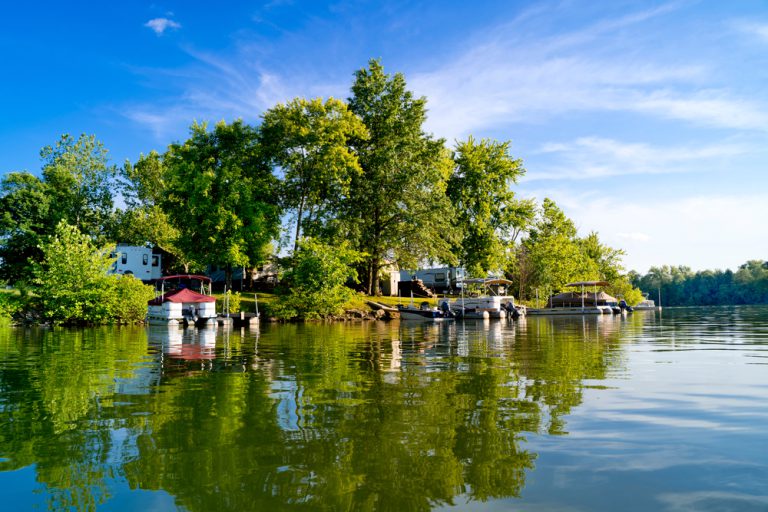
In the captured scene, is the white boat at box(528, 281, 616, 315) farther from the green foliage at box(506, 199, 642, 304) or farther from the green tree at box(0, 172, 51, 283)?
the green tree at box(0, 172, 51, 283)

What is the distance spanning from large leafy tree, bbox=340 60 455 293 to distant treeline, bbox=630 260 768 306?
12330 cm

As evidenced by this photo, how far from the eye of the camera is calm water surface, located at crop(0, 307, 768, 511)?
189 inches

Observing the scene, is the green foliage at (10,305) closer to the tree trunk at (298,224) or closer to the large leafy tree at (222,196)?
the large leafy tree at (222,196)

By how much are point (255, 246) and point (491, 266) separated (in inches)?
1195

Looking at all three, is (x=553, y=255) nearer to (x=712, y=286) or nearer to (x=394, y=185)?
(x=394, y=185)

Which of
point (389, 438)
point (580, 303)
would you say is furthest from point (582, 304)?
point (389, 438)

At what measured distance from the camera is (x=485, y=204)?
215 ft

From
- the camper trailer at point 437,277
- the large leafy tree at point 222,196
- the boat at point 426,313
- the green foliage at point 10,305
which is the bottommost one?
the boat at point 426,313

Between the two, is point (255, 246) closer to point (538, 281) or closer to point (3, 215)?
point (3, 215)

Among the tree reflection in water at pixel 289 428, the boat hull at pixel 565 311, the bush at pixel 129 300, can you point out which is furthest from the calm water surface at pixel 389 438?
the boat hull at pixel 565 311

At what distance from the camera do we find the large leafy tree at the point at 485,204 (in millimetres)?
64938

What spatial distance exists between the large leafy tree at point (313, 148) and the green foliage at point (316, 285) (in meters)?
6.59

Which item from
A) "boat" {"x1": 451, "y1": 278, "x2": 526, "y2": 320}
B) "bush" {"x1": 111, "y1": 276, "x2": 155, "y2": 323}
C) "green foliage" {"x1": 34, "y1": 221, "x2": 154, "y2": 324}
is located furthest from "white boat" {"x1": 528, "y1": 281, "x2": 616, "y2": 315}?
"green foliage" {"x1": 34, "y1": 221, "x2": 154, "y2": 324}

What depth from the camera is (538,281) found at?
74.1 meters
